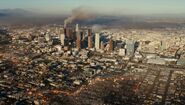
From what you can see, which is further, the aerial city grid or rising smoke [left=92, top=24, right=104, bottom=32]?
rising smoke [left=92, top=24, right=104, bottom=32]

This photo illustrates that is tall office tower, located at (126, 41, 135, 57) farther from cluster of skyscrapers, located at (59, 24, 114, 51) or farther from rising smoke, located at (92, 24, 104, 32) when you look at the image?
rising smoke, located at (92, 24, 104, 32)

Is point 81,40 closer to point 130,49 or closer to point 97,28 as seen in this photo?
point 130,49

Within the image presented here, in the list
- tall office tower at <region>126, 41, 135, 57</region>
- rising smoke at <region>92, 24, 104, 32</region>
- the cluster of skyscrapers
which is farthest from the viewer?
rising smoke at <region>92, 24, 104, 32</region>

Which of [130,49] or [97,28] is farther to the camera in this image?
[97,28]

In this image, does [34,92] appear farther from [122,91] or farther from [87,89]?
[122,91]

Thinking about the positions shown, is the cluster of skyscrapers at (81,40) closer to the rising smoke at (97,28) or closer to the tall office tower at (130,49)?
the tall office tower at (130,49)

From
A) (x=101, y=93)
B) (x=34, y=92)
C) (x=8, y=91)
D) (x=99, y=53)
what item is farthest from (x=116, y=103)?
(x=99, y=53)

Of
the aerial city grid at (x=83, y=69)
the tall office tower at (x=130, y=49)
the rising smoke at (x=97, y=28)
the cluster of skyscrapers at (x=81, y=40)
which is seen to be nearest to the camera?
the aerial city grid at (x=83, y=69)

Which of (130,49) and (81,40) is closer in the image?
(130,49)

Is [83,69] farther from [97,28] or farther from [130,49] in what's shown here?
[97,28]

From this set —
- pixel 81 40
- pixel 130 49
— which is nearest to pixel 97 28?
pixel 81 40

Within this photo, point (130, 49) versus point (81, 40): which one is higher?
point (81, 40)
